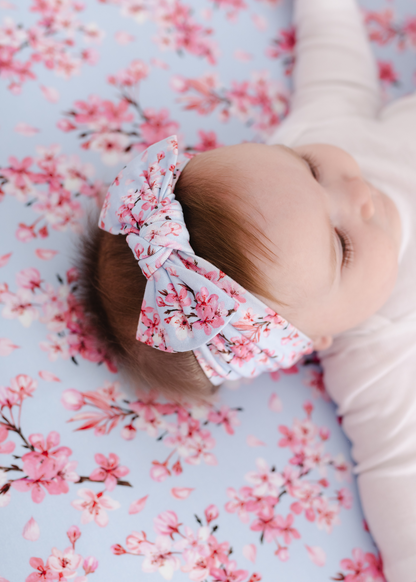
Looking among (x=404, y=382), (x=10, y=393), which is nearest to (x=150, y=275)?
(x=10, y=393)

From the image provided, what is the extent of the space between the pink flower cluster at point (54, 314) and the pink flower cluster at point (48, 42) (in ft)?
1.66

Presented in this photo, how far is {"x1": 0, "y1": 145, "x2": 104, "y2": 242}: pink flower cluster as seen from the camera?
3.26 ft

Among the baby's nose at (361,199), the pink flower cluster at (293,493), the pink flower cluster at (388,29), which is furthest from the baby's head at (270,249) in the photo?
the pink flower cluster at (388,29)

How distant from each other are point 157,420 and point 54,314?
1.00 feet

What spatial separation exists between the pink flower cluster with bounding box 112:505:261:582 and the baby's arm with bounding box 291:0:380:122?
102 centimetres

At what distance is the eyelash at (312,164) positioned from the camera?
34.6 inches

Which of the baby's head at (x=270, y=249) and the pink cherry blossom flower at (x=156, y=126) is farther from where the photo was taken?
the pink cherry blossom flower at (x=156, y=126)

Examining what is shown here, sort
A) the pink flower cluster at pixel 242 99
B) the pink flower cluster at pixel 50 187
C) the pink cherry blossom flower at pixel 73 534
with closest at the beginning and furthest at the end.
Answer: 1. the pink cherry blossom flower at pixel 73 534
2. the pink flower cluster at pixel 50 187
3. the pink flower cluster at pixel 242 99

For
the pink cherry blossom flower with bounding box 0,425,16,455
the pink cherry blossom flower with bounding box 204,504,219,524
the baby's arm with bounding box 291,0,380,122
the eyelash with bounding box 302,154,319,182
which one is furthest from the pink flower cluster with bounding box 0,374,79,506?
the baby's arm with bounding box 291,0,380,122

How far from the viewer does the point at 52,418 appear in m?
0.86

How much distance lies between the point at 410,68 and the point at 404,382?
39.5 inches

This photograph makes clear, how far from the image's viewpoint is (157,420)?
92cm

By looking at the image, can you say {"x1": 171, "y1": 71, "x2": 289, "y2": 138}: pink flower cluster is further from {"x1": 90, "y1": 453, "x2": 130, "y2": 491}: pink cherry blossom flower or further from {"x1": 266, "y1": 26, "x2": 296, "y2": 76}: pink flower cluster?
{"x1": 90, "y1": 453, "x2": 130, "y2": 491}: pink cherry blossom flower

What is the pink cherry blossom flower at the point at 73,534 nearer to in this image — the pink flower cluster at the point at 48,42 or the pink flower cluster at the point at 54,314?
the pink flower cluster at the point at 54,314
